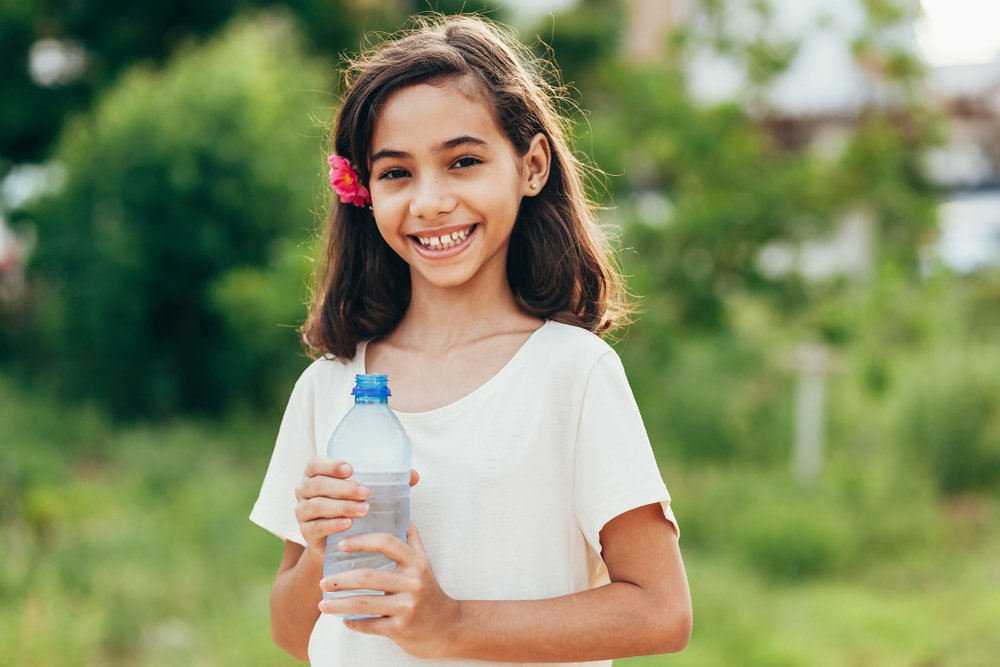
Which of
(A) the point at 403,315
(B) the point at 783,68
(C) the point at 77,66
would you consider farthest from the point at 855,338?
(C) the point at 77,66

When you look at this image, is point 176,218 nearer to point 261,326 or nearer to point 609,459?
point 261,326

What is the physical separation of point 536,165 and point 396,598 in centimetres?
75

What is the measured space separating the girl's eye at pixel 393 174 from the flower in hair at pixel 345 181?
0.14m

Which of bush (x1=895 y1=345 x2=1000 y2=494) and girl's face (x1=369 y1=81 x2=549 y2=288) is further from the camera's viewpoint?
bush (x1=895 y1=345 x2=1000 y2=494)

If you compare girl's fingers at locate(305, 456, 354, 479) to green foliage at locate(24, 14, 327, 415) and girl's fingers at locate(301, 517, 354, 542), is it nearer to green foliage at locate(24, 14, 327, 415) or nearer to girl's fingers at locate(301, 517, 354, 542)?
girl's fingers at locate(301, 517, 354, 542)

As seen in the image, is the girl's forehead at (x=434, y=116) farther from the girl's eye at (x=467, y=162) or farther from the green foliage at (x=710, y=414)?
the green foliage at (x=710, y=414)

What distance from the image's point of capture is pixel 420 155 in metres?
1.67

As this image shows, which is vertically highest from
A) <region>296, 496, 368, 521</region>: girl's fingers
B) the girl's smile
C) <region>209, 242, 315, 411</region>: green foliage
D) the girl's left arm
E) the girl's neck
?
<region>209, 242, 315, 411</region>: green foliage

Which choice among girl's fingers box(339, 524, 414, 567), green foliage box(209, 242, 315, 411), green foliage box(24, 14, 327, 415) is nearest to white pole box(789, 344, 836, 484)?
green foliage box(209, 242, 315, 411)

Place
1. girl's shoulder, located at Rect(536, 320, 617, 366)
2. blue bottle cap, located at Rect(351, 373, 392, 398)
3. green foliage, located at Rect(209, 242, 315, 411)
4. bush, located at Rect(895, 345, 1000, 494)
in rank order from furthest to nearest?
bush, located at Rect(895, 345, 1000, 494), green foliage, located at Rect(209, 242, 315, 411), girl's shoulder, located at Rect(536, 320, 617, 366), blue bottle cap, located at Rect(351, 373, 392, 398)

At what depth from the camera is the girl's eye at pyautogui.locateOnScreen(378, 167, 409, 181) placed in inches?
67.4

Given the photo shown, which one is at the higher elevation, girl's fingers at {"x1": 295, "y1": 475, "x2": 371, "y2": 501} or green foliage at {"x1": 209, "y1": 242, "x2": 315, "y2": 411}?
green foliage at {"x1": 209, "y1": 242, "x2": 315, "y2": 411}

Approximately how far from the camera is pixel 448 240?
170 centimetres

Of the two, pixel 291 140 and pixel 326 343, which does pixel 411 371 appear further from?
pixel 291 140
